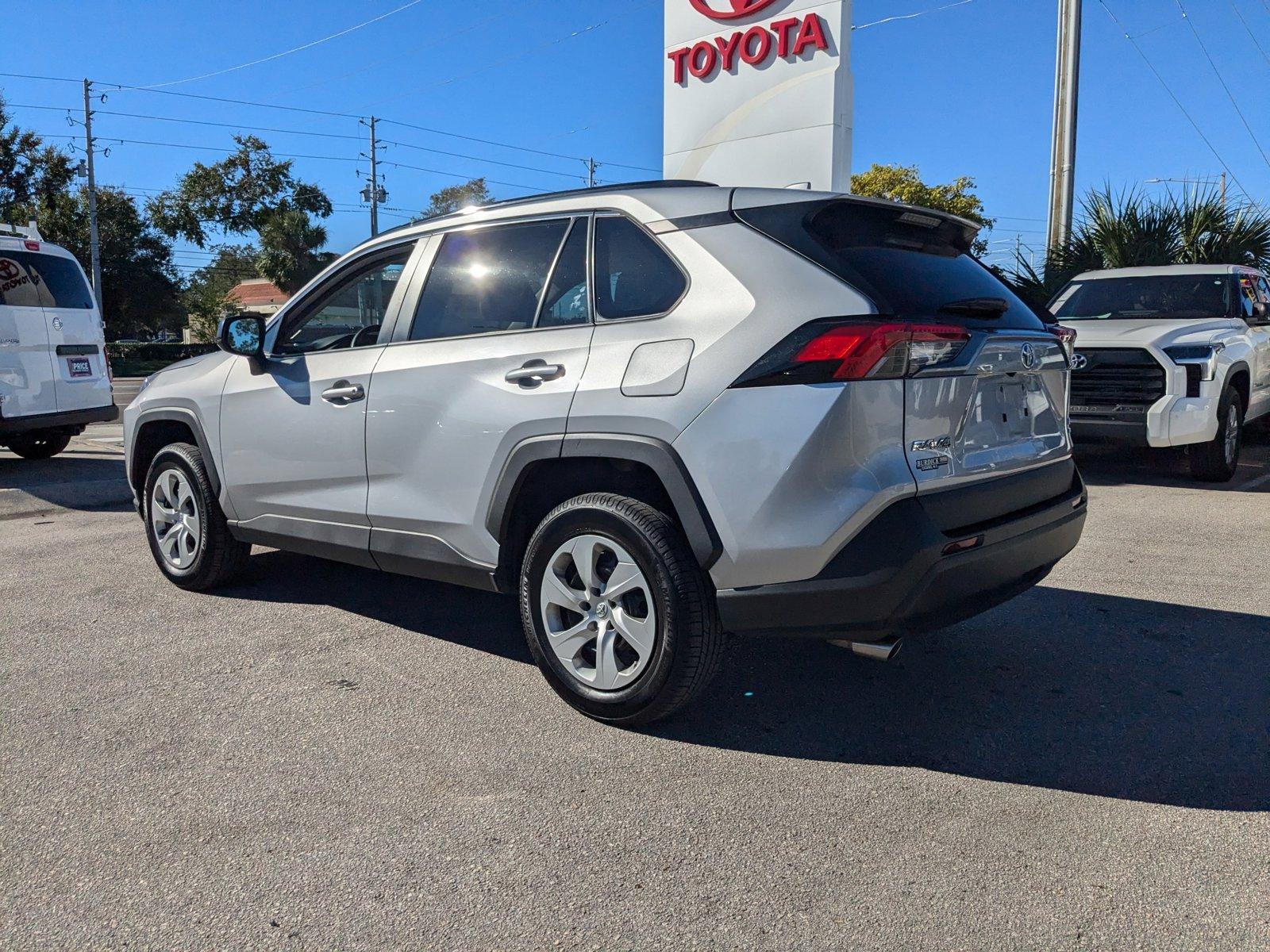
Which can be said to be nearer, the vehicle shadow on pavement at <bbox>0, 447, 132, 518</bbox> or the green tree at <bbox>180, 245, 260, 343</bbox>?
the vehicle shadow on pavement at <bbox>0, 447, 132, 518</bbox>

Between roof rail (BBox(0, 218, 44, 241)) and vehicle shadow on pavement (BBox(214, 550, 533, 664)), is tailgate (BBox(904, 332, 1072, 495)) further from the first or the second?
roof rail (BBox(0, 218, 44, 241))

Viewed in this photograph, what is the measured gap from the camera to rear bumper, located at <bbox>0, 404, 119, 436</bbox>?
9.44 meters

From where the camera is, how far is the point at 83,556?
6.11 metres

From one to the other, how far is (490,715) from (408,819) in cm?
76

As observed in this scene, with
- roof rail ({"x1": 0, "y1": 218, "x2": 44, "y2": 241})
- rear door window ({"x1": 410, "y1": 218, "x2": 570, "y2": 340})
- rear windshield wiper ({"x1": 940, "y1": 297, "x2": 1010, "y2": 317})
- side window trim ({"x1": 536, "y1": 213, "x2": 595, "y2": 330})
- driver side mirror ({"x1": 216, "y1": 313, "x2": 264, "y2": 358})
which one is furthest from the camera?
roof rail ({"x1": 0, "y1": 218, "x2": 44, "y2": 241})

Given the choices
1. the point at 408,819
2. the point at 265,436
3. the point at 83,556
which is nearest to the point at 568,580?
the point at 408,819

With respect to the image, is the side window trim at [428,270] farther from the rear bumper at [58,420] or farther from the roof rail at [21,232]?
the roof rail at [21,232]

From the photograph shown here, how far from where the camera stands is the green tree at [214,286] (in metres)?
55.8

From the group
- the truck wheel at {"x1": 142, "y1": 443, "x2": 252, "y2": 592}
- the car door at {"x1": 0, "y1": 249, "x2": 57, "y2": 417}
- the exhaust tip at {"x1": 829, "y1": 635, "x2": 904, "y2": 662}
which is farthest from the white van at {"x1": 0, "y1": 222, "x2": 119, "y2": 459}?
the exhaust tip at {"x1": 829, "y1": 635, "x2": 904, "y2": 662}

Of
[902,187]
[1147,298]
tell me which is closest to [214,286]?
[902,187]

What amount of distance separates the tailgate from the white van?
9.20 m

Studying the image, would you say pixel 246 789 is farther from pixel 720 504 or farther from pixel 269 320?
pixel 269 320

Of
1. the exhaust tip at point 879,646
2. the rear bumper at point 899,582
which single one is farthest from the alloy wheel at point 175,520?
the exhaust tip at point 879,646

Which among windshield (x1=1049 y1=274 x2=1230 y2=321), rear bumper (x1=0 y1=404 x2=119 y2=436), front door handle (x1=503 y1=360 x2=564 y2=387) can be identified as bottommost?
rear bumper (x1=0 y1=404 x2=119 y2=436)
